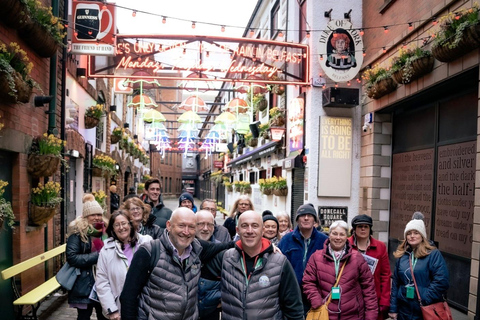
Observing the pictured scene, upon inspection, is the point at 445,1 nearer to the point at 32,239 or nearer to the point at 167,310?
the point at 167,310

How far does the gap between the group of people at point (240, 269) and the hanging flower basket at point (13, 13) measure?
264cm

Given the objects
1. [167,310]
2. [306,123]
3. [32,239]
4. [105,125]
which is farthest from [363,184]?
[105,125]

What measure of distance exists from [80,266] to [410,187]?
6.17 m

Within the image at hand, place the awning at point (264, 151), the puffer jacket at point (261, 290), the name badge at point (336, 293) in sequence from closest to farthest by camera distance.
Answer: the puffer jacket at point (261, 290) → the name badge at point (336, 293) → the awning at point (264, 151)

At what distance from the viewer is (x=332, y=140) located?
10.1 meters

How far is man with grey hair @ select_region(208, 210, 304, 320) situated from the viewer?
3.03 m

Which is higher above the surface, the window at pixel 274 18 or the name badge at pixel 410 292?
the window at pixel 274 18

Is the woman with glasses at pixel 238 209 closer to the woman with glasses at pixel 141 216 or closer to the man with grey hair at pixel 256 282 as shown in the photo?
the woman with glasses at pixel 141 216

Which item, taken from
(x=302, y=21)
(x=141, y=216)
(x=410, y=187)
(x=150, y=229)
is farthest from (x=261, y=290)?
(x=302, y=21)

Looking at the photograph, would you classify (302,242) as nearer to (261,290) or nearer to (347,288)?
(347,288)

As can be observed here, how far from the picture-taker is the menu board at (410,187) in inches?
297

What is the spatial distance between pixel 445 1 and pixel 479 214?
3.26 m

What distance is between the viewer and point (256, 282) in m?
3.05

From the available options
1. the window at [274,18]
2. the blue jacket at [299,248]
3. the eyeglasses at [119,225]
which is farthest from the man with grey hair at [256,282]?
the window at [274,18]
